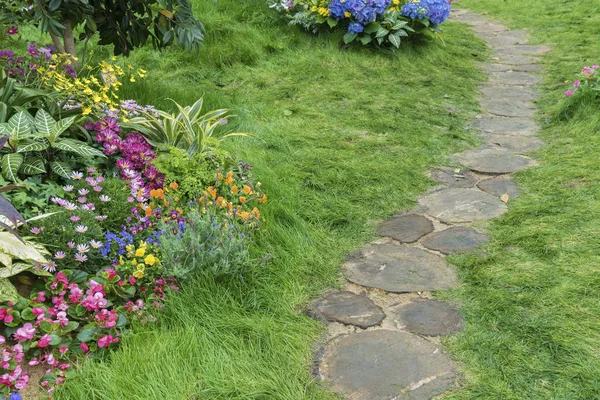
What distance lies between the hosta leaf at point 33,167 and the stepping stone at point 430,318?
1.86m

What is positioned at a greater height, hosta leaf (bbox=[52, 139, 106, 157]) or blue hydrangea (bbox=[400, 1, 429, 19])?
blue hydrangea (bbox=[400, 1, 429, 19])

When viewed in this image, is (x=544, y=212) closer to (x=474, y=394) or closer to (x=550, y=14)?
(x=474, y=394)

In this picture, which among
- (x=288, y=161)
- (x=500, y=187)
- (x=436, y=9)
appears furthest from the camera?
(x=436, y=9)

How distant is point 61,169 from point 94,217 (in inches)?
16.6

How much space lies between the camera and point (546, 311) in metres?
2.45

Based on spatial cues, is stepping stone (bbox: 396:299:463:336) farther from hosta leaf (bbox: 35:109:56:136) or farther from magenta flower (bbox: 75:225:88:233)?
hosta leaf (bbox: 35:109:56:136)

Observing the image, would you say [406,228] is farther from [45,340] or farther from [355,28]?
[355,28]

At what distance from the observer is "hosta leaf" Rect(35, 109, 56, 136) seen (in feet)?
9.94

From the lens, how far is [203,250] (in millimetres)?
2566

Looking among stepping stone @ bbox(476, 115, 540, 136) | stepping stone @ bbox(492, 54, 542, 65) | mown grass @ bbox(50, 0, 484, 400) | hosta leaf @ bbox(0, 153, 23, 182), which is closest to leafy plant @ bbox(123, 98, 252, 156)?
mown grass @ bbox(50, 0, 484, 400)

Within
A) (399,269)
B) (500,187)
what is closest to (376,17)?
(500,187)

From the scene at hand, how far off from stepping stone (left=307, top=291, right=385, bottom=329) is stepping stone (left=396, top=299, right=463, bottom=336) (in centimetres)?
11

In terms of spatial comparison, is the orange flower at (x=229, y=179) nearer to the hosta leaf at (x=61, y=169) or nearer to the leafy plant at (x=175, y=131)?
the leafy plant at (x=175, y=131)

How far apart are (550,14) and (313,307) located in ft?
28.3
